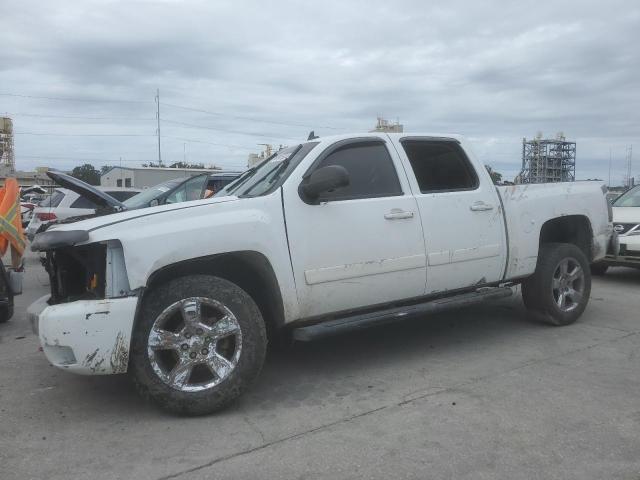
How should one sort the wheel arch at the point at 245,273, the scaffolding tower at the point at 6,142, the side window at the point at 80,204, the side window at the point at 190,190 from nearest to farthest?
the wheel arch at the point at 245,273
the side window at the point at 190,190
the side window at the point at 80,204
the scaffolding tower at the point at 6,142

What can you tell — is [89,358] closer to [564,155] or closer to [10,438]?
[10,438]

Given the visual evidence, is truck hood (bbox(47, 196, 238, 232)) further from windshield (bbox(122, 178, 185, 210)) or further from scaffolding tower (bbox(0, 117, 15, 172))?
scaffolding tower (bbox(0, 117, 15, 172))

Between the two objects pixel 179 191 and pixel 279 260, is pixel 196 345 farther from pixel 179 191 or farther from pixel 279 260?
pixel 179 191

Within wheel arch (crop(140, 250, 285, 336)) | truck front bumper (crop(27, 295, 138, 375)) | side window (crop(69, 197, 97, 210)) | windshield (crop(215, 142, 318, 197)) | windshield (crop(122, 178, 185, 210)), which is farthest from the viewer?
side window (crop(69, 197, 97, 210))

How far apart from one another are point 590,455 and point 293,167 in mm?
2698

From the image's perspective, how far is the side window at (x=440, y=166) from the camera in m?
4.99

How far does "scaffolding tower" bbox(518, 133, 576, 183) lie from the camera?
6656mm

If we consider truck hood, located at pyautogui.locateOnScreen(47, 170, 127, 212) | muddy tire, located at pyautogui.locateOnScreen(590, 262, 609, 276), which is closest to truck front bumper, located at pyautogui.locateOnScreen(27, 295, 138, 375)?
truck hood, located at pyautogui.locateOnScreen(47, 170, 127, 212)

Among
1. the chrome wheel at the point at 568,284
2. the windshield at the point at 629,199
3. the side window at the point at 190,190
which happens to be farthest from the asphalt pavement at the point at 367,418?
the windshield at the point at 629,199

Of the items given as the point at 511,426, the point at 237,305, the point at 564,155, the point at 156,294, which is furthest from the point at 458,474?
Answer: the point at 564,155

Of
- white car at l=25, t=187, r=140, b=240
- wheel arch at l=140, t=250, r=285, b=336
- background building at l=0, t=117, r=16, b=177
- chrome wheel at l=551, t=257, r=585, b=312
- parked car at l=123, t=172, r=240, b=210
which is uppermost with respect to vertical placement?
background building at l=0, t=117, r=16, b=177

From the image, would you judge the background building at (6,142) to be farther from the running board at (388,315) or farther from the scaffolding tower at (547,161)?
the running board at (388,315)

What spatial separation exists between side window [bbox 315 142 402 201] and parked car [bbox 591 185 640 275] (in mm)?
4831

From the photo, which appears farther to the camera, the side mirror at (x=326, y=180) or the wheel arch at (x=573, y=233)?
the wheel arch at (x=573, y=233)
